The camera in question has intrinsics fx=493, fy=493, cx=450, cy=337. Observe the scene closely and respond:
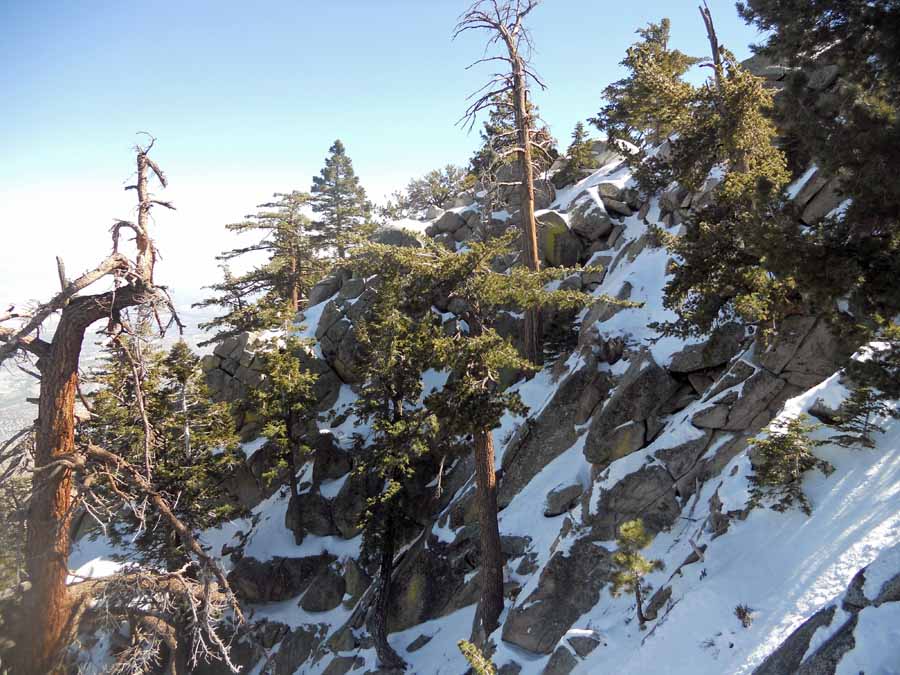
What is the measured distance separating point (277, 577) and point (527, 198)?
19.4 metres

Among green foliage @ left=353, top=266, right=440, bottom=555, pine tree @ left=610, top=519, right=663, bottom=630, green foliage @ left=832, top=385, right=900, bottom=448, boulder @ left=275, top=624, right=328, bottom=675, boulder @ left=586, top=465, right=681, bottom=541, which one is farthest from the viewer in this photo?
boulder @ left=275, top=624, right=328, bottom=675

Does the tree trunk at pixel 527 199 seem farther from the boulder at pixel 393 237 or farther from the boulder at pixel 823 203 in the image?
the boulder at pixel 393 237

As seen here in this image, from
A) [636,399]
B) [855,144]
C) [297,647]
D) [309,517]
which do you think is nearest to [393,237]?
[309,517]

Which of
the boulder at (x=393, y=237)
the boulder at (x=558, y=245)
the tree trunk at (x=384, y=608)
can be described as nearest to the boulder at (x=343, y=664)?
the tree trunk at (x=384, y=608)

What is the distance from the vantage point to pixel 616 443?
44.9ft

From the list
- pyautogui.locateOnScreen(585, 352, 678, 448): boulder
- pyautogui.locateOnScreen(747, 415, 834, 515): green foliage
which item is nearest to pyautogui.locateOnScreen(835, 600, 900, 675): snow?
pyautogui.locateOnScreen(747, 415, 834, 515): green foliage

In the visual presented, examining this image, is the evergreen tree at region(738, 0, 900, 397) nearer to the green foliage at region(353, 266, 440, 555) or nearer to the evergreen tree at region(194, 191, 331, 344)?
the green foliage at region(353, 266, 440, 555)

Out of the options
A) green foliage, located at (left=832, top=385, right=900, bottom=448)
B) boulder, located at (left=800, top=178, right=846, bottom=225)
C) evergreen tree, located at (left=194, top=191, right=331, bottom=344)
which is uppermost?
evergreen tree, located at (left=194, top=191, right=331, bottom=344)

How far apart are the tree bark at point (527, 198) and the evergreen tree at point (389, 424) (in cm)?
498

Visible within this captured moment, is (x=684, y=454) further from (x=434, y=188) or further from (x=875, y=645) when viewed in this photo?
(x=434, y=188)

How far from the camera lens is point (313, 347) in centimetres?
2734

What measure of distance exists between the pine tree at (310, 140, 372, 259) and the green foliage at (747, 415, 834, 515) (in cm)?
3540

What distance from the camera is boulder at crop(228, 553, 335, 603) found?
21.4m

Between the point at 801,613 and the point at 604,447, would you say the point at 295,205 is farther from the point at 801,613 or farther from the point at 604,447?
the point at 801,613
